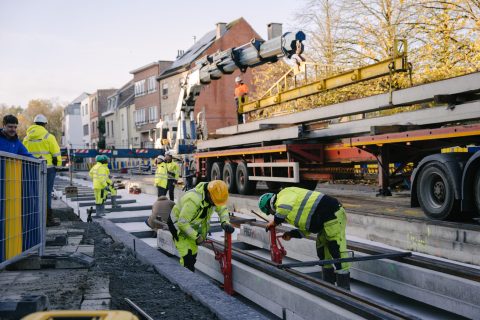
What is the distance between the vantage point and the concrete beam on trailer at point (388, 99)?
26.8 ft

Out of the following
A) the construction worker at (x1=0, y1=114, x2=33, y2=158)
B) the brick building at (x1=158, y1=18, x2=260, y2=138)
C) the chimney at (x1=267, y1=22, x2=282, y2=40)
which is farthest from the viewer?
the brick building at (x1=158, y1=18, x2=260, y2=138)

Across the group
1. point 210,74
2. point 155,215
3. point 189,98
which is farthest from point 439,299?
point 189,98

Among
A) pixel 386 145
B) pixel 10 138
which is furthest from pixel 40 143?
pixel 386 145

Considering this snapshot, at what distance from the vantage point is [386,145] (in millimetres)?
9953

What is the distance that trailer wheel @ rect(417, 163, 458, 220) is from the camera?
314 inches

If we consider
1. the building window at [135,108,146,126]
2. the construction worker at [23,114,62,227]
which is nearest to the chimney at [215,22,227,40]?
the building window at [135,108,146,126]

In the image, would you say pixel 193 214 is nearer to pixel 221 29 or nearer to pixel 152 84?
pixel 221 29

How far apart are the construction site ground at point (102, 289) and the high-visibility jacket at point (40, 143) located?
2795 mm

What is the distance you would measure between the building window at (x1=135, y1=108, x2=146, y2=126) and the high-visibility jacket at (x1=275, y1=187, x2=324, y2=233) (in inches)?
1933

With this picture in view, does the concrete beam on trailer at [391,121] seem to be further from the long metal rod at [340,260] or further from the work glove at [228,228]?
the work glove at [228,228]

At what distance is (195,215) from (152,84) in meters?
47.6

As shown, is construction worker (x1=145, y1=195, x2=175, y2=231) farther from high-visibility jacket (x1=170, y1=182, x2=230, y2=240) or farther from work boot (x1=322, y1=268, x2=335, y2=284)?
work boot (x1=322, y1=268, x2=335, y2=284)

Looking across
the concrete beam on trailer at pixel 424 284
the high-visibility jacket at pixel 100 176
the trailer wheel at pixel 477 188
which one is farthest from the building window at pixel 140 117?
the concrete beam on trailer at pixel 424 284

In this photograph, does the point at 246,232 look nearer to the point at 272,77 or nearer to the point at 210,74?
the point at 210,74
